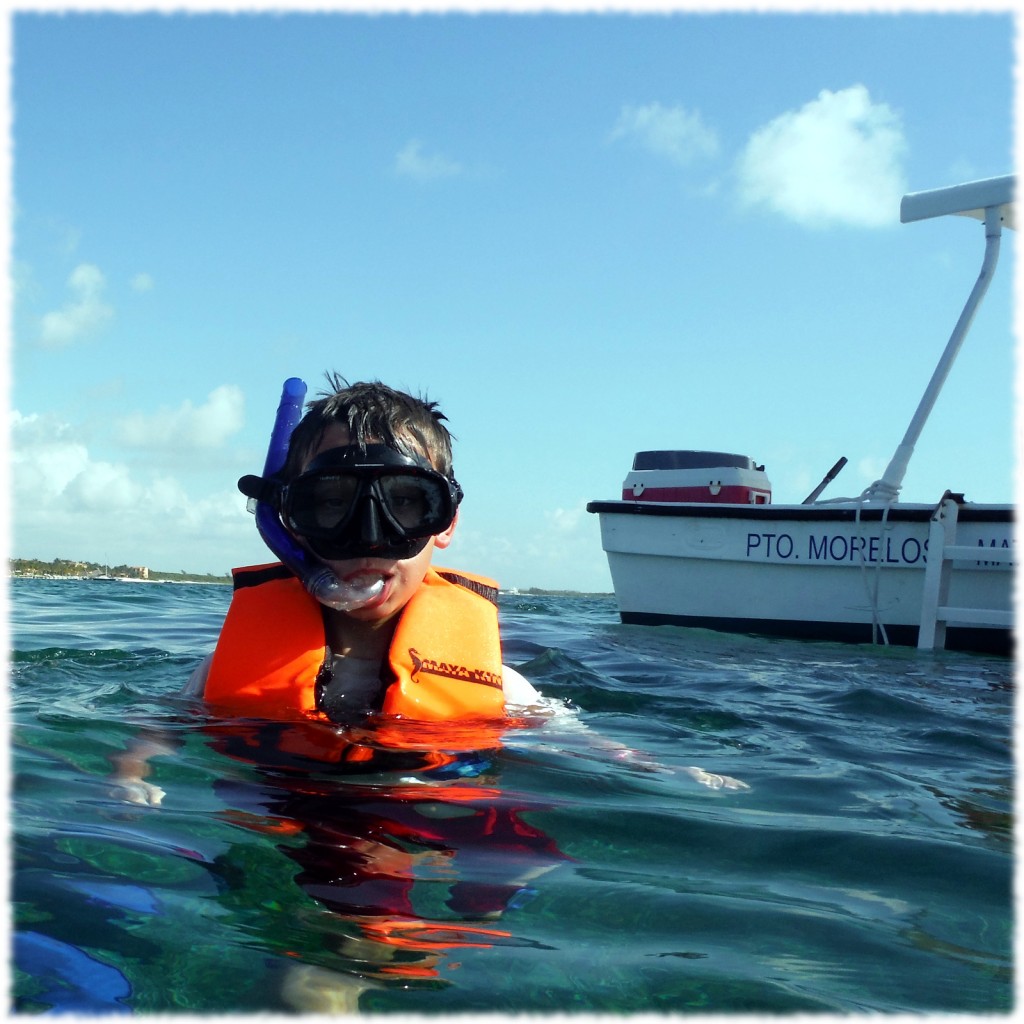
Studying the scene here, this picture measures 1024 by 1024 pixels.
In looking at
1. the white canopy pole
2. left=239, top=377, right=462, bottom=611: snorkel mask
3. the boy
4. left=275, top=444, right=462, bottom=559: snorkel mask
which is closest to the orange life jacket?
the boy

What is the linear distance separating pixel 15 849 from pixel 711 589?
8634mm

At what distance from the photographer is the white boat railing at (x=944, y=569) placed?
8.25 metres

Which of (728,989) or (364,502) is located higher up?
(364,502)

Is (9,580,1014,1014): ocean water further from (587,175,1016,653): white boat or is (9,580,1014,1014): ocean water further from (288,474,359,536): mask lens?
(587,175,1016,653): white boat

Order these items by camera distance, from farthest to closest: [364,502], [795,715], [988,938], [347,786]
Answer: [795,715], [364,502], [347,786], [988,938]

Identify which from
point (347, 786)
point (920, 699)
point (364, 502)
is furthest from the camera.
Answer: point (920, 699)

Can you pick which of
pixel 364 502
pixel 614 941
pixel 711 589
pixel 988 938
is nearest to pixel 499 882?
pixel 614 941

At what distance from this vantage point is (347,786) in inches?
93.8

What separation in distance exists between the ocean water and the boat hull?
5580 mm

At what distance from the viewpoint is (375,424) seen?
2973mm

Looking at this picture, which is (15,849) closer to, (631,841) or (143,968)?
(143,968)

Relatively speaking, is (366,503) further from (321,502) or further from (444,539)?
(444,539)

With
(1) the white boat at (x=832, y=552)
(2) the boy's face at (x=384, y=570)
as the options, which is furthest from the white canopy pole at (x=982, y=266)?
(2) the boy's face at (x=384, y=570)

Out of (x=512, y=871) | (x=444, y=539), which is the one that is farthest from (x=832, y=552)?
(x=512, y=871)
